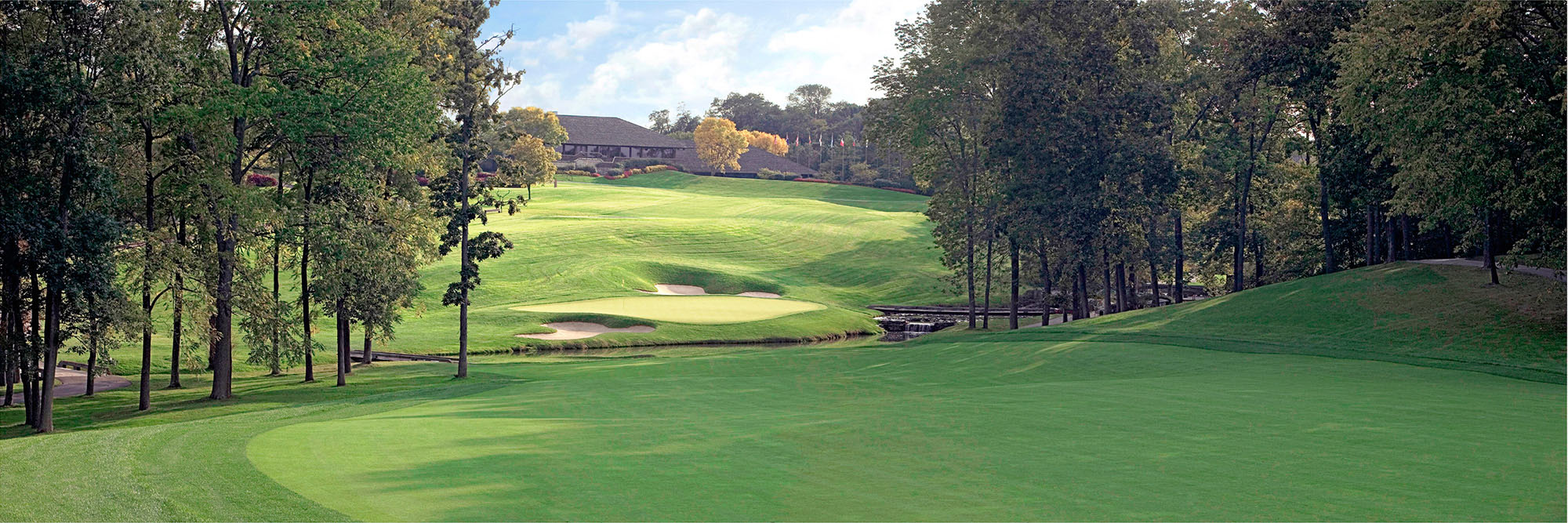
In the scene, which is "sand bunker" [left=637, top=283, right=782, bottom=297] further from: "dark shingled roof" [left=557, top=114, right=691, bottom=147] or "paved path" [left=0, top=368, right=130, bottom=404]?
"dark shingled roof" [left=557, top=114, right=691, bottom=147]

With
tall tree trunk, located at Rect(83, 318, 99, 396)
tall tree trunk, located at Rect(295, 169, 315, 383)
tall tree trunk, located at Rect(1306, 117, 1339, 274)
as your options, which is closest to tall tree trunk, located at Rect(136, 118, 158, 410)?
tall tree trunk, located at Rect(83, 318, 99, 396)

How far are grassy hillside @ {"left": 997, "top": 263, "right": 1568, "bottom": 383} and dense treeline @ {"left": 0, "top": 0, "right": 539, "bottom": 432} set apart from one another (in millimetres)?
22495

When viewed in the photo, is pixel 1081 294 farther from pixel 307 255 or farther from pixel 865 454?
pixel 865 454

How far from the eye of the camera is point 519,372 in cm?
3509

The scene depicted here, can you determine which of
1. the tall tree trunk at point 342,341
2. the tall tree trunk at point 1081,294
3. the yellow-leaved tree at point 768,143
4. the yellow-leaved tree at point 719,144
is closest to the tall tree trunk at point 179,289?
the tall tree trunk at point 342,341

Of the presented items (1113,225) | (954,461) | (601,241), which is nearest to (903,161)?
(601,241)

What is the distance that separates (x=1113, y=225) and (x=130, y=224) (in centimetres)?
3546

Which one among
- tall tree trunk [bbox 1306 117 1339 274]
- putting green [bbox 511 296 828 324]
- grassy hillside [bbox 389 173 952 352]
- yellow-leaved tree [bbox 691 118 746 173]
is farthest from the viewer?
yellow-leaved tree [bbox 691 118 746 173]

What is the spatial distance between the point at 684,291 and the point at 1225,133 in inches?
1303

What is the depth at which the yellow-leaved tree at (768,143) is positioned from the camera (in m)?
172

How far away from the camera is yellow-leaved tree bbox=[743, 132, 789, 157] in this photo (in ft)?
563

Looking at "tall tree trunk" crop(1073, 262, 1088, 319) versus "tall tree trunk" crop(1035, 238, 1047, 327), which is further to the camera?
"tall tree trunk" crop(1073, 262, 1088, 319)

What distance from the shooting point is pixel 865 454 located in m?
13.5

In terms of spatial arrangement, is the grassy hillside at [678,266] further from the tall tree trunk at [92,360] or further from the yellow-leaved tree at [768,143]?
the yellow-leaved tree at [768,143]
